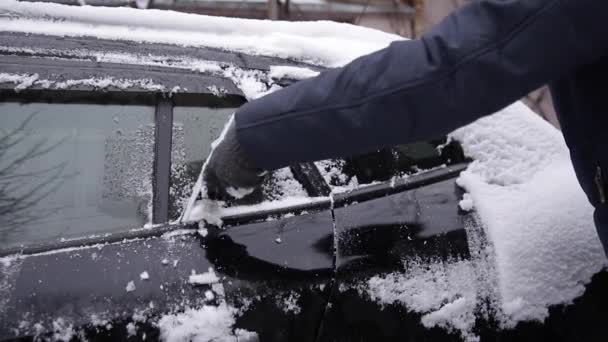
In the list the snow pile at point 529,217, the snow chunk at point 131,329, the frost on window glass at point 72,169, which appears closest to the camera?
the snow chunk at point 131,329

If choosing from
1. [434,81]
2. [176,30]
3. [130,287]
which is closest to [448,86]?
[434,81]

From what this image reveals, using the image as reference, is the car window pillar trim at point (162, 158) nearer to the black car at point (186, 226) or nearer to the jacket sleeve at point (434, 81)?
the black car at point (186, 226)

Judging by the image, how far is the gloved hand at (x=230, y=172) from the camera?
1399 millimetres

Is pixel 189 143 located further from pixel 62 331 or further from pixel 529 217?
pixel 529 217

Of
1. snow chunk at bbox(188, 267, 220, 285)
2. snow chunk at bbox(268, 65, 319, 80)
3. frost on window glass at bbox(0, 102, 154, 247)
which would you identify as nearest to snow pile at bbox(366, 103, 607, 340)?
snow chunk at bbox(188, 267, 220, 285)

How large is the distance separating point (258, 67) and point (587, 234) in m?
1.18

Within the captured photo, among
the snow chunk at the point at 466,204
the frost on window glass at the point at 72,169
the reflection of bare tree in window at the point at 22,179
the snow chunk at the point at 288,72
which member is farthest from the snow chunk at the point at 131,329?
the snow chunk at the point at 466,204

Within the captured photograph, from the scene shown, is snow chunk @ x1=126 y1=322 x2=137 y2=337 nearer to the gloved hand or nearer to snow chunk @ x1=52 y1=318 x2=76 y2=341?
snow chunk @ x1=52 y1=318 x2=76 y2=341

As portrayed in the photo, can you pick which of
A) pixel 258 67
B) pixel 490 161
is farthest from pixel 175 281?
pixel 490 161

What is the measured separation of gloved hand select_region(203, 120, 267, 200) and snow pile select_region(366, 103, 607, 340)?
0.44 m

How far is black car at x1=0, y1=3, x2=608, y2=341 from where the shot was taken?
1300 millimetres

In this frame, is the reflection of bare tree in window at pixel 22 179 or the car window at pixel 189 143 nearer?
the reflection of bare tree in window at pixel 22 179

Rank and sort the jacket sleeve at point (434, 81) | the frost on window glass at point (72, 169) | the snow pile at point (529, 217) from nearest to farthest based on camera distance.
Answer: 1. the jacket sleeve at point (434, 81)
2. the frost on window glass at point (72, 169)
3. the snow pile at point (529, 217)

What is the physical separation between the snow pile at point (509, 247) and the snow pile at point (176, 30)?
1.86 ft
